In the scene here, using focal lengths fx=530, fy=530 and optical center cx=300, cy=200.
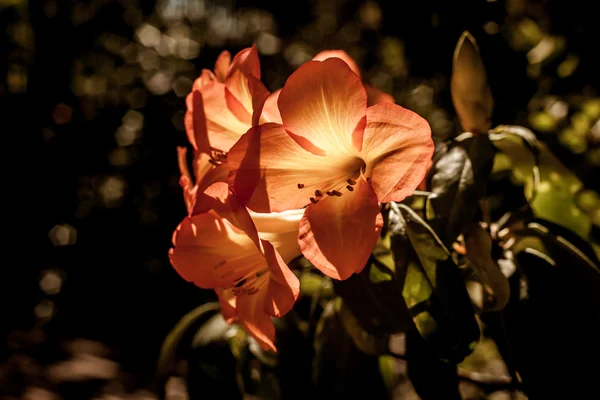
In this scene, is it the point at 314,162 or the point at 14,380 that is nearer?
the point at 314,162

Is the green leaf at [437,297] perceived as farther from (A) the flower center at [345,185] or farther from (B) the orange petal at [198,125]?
(B) the orange petal at [198,125]

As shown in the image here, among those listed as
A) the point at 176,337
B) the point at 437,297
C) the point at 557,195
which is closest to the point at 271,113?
the point at 437,297

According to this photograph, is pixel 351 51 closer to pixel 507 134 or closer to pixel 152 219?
pixel 152 219

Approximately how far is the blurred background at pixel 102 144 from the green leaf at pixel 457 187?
127 cm

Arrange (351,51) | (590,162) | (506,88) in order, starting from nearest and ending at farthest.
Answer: (506,88)
(590,162)
(351,51)

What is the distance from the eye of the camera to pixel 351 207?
0.51m

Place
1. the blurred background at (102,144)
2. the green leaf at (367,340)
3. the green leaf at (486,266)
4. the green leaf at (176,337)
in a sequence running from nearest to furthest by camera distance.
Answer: the green leaf at (486,266) → the green leaf at (367,340) → the green leaf at (176,337) → the blurred background at (102,144)

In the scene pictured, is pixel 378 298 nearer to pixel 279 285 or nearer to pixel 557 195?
pixel 279 285

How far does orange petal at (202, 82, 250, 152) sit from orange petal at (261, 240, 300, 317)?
180mm

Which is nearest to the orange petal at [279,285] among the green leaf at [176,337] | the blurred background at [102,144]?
the green leaf at [176,337]

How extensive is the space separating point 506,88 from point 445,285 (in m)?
0.43

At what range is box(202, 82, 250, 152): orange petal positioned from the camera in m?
0.63

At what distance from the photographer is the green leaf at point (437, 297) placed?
545 millimetres

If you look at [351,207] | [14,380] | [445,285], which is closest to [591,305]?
[445,285]
